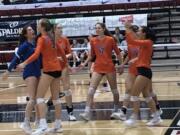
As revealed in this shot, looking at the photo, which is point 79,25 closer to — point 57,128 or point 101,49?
point 101,49

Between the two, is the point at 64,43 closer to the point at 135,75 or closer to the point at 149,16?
the point at 135,75

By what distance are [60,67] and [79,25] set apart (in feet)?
59.8

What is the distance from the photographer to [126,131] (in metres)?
8.17

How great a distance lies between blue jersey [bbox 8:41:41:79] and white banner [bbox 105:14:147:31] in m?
17.6

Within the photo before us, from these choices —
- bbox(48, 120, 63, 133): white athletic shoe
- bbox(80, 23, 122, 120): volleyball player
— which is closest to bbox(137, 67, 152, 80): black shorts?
bbox(80, 23, 122, 120): volleyball player

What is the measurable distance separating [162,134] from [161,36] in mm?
18196

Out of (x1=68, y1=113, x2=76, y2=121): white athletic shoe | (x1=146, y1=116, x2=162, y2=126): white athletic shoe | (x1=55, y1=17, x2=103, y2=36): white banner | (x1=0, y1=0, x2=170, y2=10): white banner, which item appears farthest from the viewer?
(x1=0, y1=0, x2=170, y2=10): white banner

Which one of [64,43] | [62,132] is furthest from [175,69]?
[62,132]

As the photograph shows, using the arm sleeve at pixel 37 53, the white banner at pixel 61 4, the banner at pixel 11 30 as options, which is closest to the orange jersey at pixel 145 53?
the arm sleeve at pixel 37 53

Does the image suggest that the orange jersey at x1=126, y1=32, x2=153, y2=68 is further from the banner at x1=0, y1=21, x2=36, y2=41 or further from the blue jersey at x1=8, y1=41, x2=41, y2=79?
the banner at x1=0, y1=21, x2=36, y2=41

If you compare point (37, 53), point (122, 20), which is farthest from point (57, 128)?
point (122, 20)

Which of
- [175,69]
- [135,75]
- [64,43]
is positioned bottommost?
[175,69]

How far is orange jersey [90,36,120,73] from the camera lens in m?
9.28

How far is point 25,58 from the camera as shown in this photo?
→ 8094 mm
